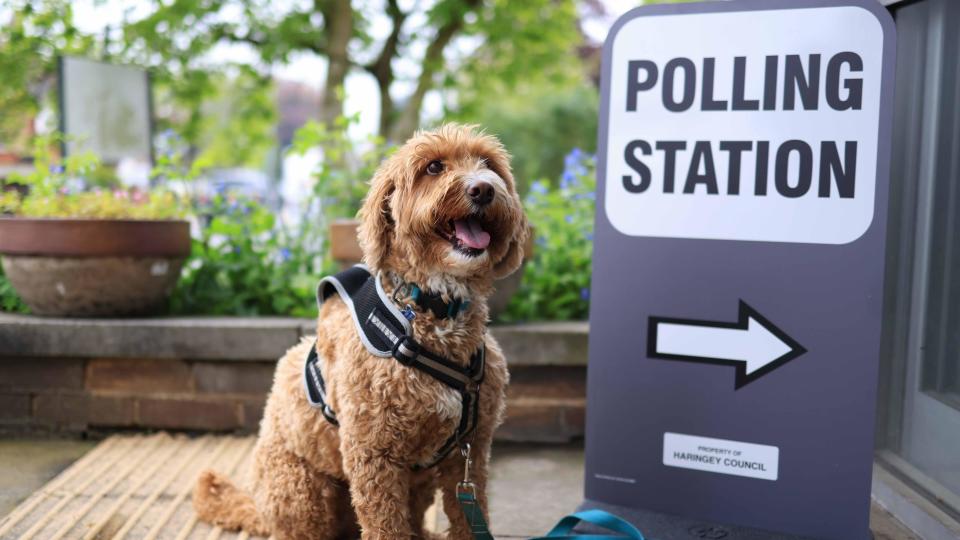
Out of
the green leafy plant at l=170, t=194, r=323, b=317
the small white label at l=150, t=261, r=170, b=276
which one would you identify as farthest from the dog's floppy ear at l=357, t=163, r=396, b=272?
the small white label at l=150, t=261, r=170, b=276

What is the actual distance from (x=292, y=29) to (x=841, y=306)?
8965mm

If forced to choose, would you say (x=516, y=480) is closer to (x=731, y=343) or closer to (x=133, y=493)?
(x=731, y=343)

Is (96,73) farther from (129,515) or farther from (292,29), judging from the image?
(129,515)

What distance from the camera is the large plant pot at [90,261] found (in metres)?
3.57

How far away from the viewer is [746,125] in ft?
7.68

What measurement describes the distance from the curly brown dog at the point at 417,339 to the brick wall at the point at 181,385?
1478 mm

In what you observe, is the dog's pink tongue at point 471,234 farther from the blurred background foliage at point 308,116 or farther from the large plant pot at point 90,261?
the large plant pot at point 90,261

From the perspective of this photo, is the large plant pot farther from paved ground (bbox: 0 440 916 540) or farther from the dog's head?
the dog's head

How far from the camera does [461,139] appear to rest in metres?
1.96

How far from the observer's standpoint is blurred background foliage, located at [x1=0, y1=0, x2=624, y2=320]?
13.6 feet

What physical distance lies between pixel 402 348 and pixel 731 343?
3.69 feet

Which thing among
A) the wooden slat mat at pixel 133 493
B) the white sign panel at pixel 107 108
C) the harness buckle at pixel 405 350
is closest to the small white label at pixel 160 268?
the wooden slat mat at pixel 133 493

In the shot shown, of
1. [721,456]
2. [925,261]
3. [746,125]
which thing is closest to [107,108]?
[746,125]

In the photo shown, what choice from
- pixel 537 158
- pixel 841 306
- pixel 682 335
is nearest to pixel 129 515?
pixel 682 335
